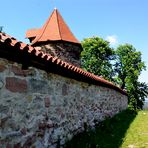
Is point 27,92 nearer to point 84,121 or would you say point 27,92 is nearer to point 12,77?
point 12,77

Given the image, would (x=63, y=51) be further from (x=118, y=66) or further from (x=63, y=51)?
(x=118, y=66)

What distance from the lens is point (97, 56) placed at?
42.8m

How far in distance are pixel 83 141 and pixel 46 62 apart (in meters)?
3.21

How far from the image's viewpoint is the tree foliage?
42188 mm

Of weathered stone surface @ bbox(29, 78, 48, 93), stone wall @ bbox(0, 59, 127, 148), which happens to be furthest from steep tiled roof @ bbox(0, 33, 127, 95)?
weathered stone surface @ bbox(29, 78, 48, 93)

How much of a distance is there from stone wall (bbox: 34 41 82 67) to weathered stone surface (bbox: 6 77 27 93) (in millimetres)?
11877

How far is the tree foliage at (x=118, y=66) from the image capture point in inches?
1661

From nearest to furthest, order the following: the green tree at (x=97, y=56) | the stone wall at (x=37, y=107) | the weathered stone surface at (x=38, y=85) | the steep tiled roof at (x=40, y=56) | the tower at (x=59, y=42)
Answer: the steep tiled roof at (x=40, y=56) → the stone wall at (x=37, y=107) → the weathered stone surface at (x=38, y=85) → the tower at (x=59, y=42) → the green tree at (x=97, y=56)

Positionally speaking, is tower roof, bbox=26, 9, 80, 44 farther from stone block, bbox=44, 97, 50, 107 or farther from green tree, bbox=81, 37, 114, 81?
green tree, bbox=81, 37, 114, 81

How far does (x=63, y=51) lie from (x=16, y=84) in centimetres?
1245

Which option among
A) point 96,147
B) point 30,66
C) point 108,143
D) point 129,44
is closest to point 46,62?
point 30,66

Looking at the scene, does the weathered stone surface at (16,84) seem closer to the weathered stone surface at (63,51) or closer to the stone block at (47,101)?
the stone block at (47,101)

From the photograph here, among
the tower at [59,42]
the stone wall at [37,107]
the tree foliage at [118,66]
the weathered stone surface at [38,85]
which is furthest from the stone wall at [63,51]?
the tree foliage at [118,66]

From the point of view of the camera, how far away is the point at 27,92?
5238mm
